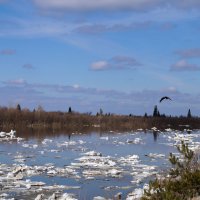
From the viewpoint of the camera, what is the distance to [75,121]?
4312 cm

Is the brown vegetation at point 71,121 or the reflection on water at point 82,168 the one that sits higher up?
the brown vegetation at point 71,121

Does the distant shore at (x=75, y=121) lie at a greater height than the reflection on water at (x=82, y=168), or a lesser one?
greater

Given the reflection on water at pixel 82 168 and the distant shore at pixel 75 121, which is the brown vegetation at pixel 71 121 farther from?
the reflection on water at pixel 82 168

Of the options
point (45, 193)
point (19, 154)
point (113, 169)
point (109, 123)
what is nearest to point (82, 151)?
point (19, 154)

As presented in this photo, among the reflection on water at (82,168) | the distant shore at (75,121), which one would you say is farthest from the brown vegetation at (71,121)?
the reflection on water at (82,168)

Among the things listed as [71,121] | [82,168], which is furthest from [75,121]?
[82,168]

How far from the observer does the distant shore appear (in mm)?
38719

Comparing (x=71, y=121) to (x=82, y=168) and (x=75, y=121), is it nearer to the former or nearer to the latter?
(x=75, y=121)

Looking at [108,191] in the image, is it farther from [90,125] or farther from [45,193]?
[90,125]

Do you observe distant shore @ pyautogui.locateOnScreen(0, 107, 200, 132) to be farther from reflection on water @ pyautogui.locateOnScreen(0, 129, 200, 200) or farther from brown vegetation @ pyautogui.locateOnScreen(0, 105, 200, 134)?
reflection on water @ pyautogui.locateOnScreen(0, 129, 200, 200)

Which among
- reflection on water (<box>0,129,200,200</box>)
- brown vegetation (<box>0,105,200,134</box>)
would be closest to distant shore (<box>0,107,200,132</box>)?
brown vegetation (<box>0,105,200,134</box>)

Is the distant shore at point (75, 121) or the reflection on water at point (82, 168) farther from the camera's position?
the distant shore at point (75, 121)

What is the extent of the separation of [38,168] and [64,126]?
87.6ft

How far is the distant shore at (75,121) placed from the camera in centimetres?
3872
